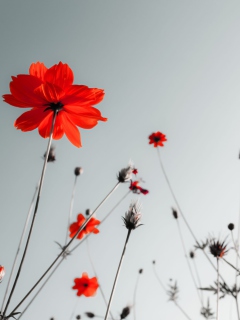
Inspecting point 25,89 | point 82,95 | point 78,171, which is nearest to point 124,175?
point 82,95

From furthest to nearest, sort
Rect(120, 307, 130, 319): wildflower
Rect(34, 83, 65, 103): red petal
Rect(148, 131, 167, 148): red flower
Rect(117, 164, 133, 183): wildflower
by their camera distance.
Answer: Rect(148, 131, 167, 148): red flower → Rect(120, 307, 130, 319): wildflower → Rect(117, 164, 133, 183): wildflower → Rect(34, 83, 65, 103): red petal

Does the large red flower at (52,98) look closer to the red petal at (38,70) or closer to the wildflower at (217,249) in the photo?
the red petal at (38,70)

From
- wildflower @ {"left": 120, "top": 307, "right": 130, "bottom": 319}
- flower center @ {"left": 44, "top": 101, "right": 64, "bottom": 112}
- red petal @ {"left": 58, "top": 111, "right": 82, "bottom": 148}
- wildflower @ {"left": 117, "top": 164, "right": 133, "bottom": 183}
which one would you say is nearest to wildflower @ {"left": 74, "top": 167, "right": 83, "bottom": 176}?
wildflower @ {"left": 120, "top": 307, "right": 130, "bottom": 319}

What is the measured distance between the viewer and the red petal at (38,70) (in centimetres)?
109

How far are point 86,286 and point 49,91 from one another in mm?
4163

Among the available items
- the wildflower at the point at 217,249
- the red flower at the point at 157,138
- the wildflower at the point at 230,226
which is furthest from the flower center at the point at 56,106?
the red flower at the point at 157,138

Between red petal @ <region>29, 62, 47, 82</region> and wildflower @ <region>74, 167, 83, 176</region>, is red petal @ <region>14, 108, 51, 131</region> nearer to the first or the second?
red petal @ <region>29, 62, 47, 82</region>

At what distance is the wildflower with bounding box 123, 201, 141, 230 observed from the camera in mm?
1112

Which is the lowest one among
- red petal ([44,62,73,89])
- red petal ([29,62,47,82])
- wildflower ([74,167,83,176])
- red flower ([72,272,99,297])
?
red petal ([44,62,73,89])

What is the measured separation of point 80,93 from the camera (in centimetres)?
108

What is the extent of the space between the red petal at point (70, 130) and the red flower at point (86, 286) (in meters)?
3.24

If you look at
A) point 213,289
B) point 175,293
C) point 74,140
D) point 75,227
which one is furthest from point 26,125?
point 175,293

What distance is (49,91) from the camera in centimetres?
103

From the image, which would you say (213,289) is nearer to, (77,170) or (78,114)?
(77,170)
